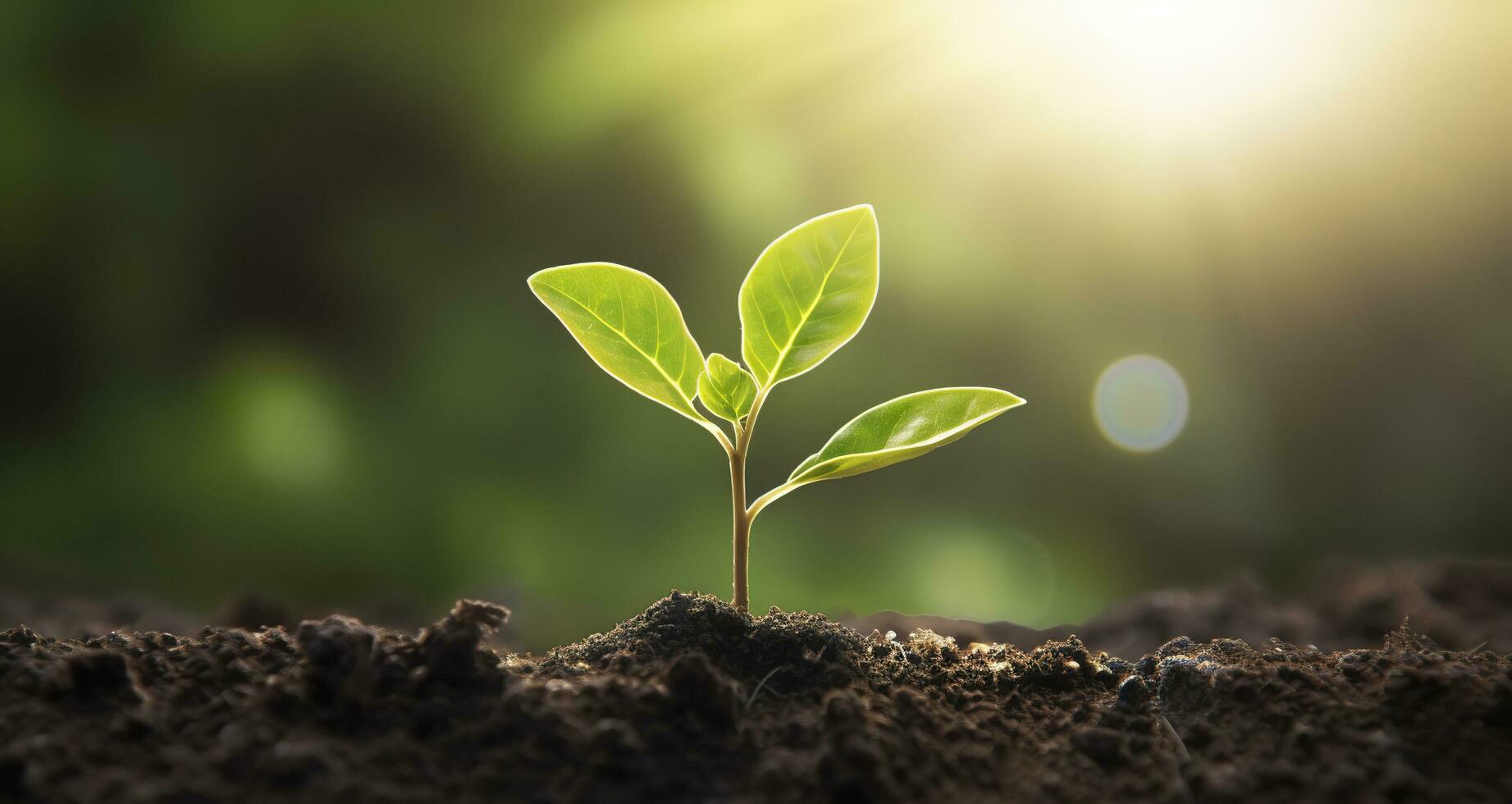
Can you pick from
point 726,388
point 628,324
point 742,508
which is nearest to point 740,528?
point 742,508

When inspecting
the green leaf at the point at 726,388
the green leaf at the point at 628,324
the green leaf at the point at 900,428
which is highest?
the green leaf at the point at 628,324

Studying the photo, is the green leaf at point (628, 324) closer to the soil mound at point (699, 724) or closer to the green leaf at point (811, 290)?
the green leaf at point (811, 290)

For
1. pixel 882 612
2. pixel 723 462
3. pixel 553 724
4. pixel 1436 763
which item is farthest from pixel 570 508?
pixel 1436 763

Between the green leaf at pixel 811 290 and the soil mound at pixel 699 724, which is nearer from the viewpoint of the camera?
the soil mound at pixel 699 724

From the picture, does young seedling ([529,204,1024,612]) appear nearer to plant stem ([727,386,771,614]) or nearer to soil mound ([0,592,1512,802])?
plant stem ([727,386,771,614])

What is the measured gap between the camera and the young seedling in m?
1.00

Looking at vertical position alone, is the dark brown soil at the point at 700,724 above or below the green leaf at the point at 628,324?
below

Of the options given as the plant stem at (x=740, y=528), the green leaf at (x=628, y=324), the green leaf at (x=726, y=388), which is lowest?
the plant stem at (x=740, y=528)

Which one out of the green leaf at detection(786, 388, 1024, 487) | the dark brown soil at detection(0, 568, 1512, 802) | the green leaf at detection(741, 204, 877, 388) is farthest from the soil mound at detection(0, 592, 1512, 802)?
the green leaf at detection(741, 204, 877, 388)

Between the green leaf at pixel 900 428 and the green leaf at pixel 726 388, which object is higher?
the green leaf at pixel 726 388

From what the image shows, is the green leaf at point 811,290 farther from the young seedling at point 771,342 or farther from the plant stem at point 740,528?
the plant stem at point 740,528

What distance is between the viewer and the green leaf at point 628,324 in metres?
1.00

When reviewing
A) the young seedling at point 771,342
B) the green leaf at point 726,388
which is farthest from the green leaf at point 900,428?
the green leaf at point 726,388

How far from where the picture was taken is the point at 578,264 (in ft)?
3.28
